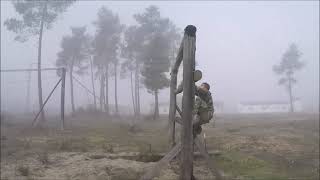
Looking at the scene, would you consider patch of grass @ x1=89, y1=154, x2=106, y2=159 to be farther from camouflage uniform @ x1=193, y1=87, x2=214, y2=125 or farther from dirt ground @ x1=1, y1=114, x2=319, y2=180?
camouflage uniform @ x1=193, y1=87, x2=214, y2=125

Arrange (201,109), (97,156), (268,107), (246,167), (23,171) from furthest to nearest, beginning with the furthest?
(268,107), (246,167), (97,156), (23,171), (201,109)

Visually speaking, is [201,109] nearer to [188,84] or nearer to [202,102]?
[202,102]

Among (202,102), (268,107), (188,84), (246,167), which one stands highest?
(188,84)

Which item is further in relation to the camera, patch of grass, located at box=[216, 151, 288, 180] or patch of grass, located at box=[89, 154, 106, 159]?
patch of grass, located at box=[89, 154, 106, 159]

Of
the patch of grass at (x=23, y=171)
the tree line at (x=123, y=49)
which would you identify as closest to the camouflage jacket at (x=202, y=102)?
the patch of grass at (x=23, y=171)

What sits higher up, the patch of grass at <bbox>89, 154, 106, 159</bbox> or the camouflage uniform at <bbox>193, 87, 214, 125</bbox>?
the camouflage uniform at <bbox>193, 87, 214, 125</bbox>

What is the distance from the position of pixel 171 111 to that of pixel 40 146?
26.0 feet

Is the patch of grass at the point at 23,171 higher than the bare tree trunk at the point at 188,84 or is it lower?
lower

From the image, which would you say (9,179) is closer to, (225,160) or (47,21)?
(225,160)

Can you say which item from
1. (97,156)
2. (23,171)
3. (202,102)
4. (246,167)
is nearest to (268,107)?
(246,167)

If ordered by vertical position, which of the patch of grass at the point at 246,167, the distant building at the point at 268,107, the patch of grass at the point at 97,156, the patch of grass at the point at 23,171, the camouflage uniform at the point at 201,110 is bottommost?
the distant building at the point at 268,107

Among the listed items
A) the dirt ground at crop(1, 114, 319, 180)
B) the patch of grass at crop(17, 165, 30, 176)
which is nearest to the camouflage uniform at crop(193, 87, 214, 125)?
the dirt ground at crop(1, 114, 319, 180)

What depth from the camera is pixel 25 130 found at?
22.4 metres

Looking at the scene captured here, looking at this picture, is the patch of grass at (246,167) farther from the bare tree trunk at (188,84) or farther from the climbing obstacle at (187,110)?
the bare tree trunk at (188,84)
